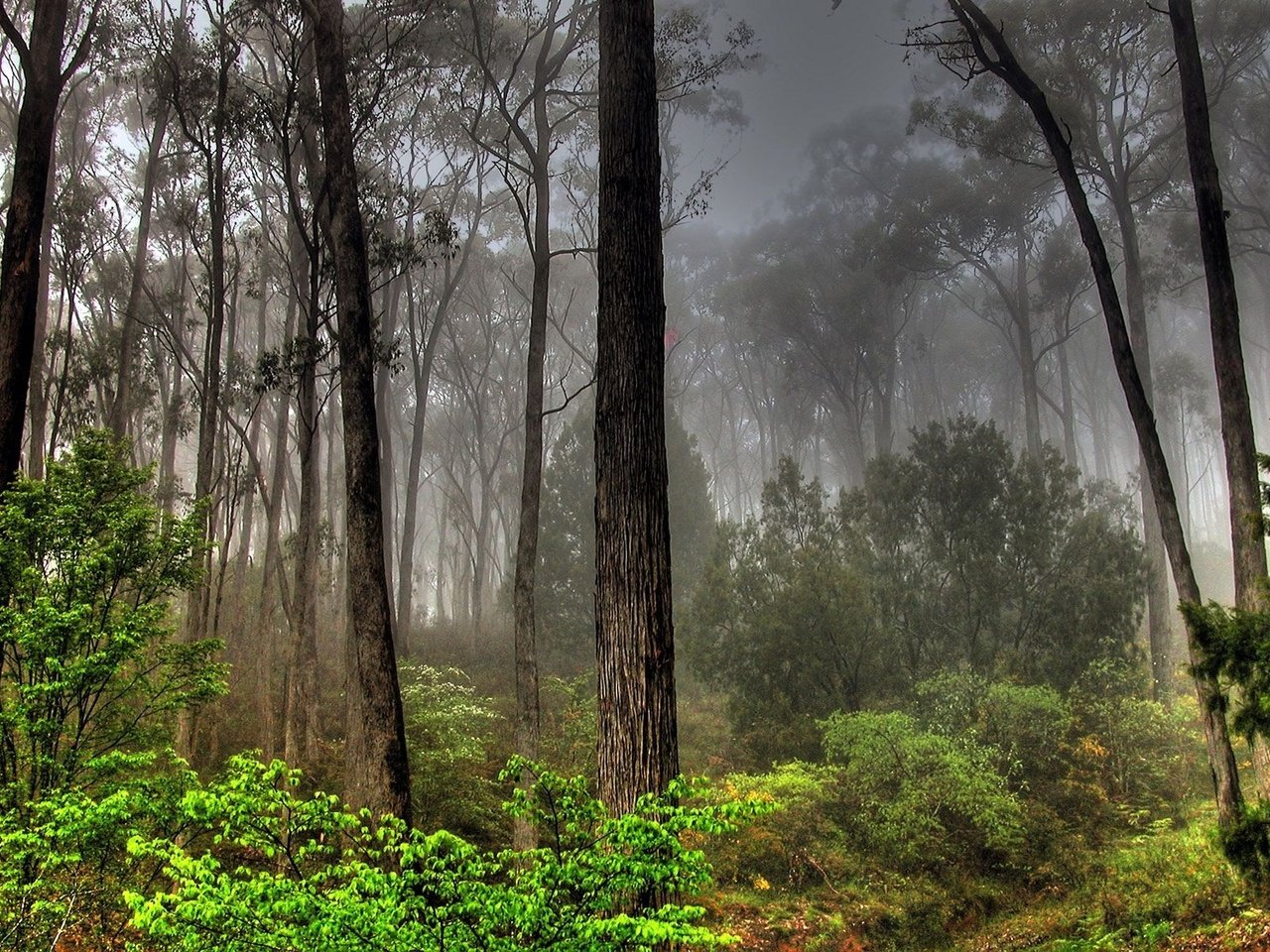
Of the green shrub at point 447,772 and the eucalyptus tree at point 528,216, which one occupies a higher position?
the eucalyptus tree at point 528,216

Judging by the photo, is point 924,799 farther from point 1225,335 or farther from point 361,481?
point 361,481

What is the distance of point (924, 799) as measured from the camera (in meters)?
11.4

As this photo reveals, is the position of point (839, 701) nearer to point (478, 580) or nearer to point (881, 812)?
point (881, 812)

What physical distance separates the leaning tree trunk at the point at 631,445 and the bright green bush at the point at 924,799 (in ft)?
26.3

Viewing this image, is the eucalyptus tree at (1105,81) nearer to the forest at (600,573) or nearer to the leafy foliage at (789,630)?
the forest at (600,573)

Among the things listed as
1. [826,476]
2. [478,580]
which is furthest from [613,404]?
[826,476]

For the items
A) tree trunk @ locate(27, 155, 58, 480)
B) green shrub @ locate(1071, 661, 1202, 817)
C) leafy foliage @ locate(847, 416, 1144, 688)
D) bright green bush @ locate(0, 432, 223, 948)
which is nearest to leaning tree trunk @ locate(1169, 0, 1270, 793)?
green shrub @ locate(1071, 661, 1202, 817)

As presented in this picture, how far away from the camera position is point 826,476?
53125 mm

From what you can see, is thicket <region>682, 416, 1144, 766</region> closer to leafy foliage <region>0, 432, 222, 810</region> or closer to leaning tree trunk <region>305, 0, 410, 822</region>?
leaning tree trunk <region>305, 0, 410, 822</region>

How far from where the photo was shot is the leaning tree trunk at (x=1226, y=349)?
8250 mm

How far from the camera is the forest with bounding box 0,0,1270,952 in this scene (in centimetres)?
473

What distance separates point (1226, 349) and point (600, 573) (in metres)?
7.69

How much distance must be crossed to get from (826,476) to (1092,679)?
38963 mm

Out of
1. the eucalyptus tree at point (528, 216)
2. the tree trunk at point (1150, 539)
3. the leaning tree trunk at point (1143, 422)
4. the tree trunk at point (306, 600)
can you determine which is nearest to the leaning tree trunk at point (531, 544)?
the eucalyptus tree at point (528, 216)
